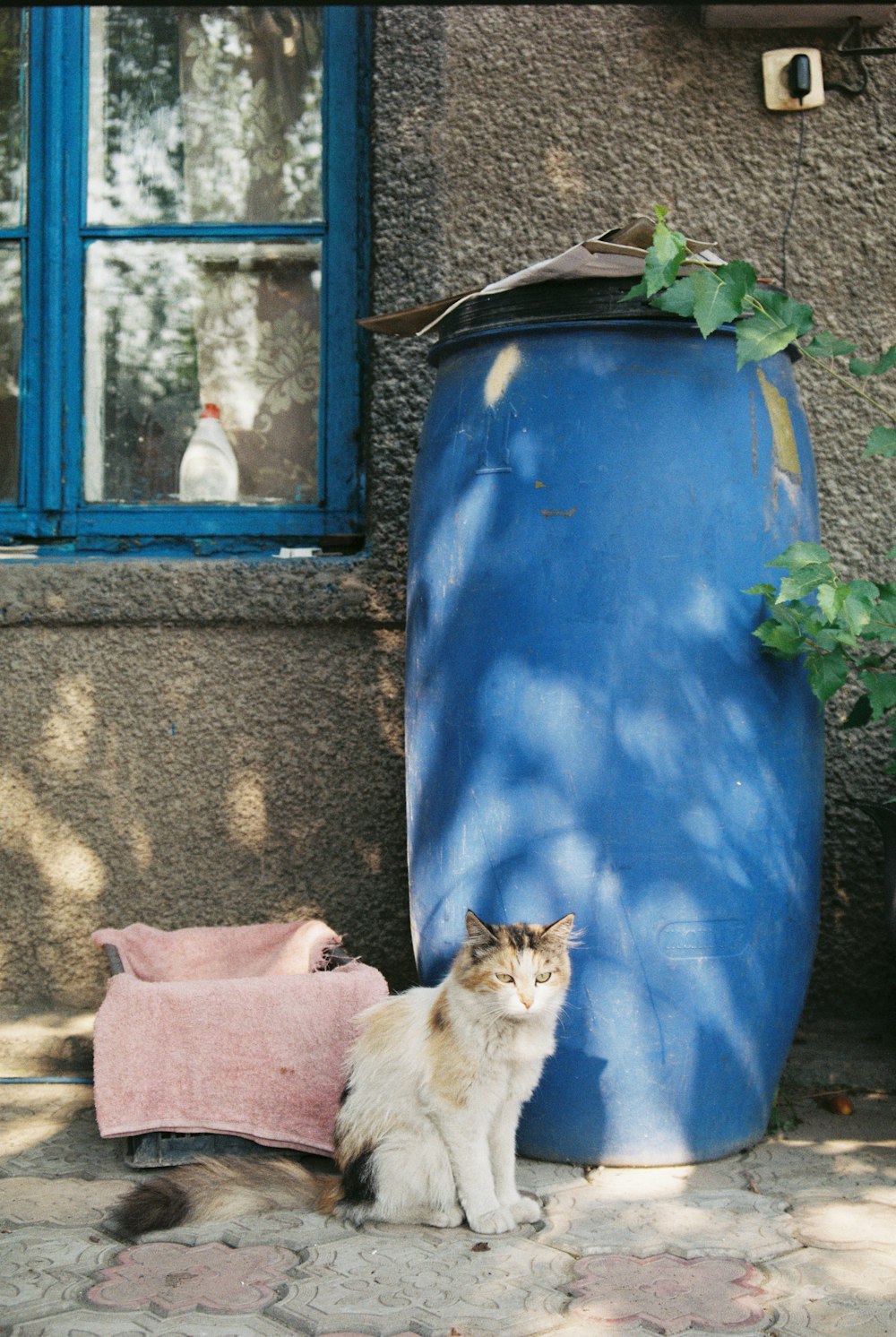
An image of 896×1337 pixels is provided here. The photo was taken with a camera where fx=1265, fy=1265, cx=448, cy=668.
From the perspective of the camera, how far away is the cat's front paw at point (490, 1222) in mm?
1859

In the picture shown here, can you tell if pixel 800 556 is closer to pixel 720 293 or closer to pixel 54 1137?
pixel 720 293

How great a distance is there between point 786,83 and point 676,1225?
2446 millimetres

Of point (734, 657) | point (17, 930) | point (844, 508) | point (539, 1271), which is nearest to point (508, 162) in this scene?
point (844, 508)

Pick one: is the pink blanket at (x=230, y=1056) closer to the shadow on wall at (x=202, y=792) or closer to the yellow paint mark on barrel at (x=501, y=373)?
the shadow on wall at (x=202, y=792)

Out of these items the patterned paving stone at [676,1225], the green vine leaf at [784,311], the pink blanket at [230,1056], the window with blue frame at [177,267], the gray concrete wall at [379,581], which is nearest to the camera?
the patterned paving stone at [676,1225]

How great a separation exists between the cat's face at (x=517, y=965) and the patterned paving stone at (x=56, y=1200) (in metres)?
0.67

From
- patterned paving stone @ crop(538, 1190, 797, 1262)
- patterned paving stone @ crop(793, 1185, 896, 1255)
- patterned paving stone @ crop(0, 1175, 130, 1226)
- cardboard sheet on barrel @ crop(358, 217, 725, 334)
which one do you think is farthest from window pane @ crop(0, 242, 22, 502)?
patterned paving stone @ crop(793, 1185, 896, 1255)

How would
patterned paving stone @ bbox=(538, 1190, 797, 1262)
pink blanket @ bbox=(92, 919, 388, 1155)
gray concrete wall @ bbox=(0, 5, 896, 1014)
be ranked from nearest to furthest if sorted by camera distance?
patterned paving stone @ bbox=(538, 1190, 797, 1262)
pink blanket @ bbox=(92, 919, 388, 1155)
gray concrete wall @ bbox=(0, 5, 896, 1014)

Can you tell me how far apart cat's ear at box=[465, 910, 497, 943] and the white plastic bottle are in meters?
1.54

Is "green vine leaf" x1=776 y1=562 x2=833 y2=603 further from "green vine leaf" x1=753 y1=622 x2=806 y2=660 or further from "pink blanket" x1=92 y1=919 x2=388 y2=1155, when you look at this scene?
"pink blanket" x1=92 y1=919 x2=388 y2=1155

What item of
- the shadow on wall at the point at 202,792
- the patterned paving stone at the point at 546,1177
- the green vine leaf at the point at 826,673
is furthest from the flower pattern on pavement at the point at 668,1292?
the shadow on wall at the point at 202,792

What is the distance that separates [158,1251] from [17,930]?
4.23 feet

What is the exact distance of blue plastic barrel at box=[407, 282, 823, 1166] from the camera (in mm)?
2080

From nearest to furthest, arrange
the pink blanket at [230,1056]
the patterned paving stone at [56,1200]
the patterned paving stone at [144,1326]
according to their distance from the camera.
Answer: the patterned paving stone at [144,1326] < the patterned paving stone at [56,1200] < the pink blanket at [230,1056]
